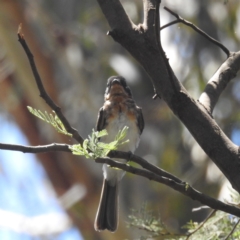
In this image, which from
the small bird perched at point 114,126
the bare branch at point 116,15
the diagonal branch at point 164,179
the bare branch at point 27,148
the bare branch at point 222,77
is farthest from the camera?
the small bird perched at point 114,126

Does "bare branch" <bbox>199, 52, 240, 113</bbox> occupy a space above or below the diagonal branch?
above

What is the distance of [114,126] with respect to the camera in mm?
3363

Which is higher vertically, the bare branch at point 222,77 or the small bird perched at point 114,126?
the small bird perched at point 114,126

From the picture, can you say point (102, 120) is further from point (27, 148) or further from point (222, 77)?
point (27, 148)

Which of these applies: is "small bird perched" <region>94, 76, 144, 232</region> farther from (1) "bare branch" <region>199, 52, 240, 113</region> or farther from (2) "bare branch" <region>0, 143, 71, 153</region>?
(2) "bare branch" <region>0, 143, 71, 153</region>

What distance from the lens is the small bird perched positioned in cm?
340

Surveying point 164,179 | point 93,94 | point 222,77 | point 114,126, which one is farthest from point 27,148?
point 93,94

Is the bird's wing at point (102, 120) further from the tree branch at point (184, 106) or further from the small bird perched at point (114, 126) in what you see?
the tree branch at point (184, 106)

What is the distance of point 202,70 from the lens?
6406 millimetres

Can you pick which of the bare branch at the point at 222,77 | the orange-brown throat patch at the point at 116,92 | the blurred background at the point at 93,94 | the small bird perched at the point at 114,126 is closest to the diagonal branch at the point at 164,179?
the bare branch at the point at 222,77

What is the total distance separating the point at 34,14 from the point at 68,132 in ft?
16.8

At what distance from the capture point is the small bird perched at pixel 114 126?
3.40 m

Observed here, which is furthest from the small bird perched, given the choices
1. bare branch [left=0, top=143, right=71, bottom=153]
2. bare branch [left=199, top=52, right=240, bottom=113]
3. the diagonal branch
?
bare branch [left=0, top=143, right=71, bottom=153]

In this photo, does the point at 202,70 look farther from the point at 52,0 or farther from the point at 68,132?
the point at 68,132
